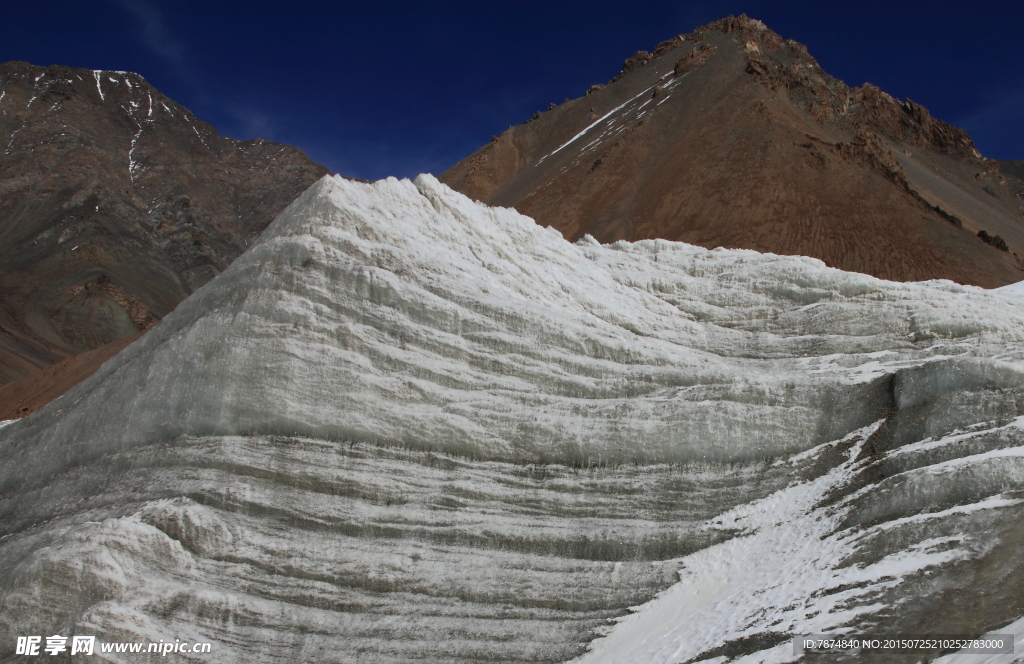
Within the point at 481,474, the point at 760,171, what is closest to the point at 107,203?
the point at 760,171

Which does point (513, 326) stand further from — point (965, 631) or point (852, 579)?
point (965, 631)

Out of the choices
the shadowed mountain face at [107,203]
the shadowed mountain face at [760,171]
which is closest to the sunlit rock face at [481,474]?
the shadowed mountain face at [760,171]

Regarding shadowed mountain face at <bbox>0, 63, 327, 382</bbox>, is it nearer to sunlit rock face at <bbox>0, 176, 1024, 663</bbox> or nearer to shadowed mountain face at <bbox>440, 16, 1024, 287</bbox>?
shadowed mountain face at <bbox>440, 16, 1024, 287</bbox>

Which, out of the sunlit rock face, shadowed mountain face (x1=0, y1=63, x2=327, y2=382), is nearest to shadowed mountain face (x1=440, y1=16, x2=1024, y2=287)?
the sunlit rock face

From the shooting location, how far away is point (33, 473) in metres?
11.1

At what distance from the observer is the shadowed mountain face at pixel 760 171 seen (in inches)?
1636

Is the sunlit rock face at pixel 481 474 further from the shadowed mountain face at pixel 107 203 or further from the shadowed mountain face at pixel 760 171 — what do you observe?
the shadowed mountain face at pixel 107 203

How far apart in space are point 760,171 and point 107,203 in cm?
6278

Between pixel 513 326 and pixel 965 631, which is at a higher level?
pixel 513 326

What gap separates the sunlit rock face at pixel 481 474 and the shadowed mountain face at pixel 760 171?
89.7 feet

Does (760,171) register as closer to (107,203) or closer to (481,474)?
(481,474)

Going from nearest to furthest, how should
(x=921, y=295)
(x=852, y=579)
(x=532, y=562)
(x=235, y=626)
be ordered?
1. (x=852, y=579)
2. (x=235, y=626)
3. (x=532, y=562)
4. (x=921, y=295)

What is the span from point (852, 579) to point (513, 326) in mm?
5464

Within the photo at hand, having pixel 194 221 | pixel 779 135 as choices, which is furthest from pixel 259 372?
pixel 194 221
